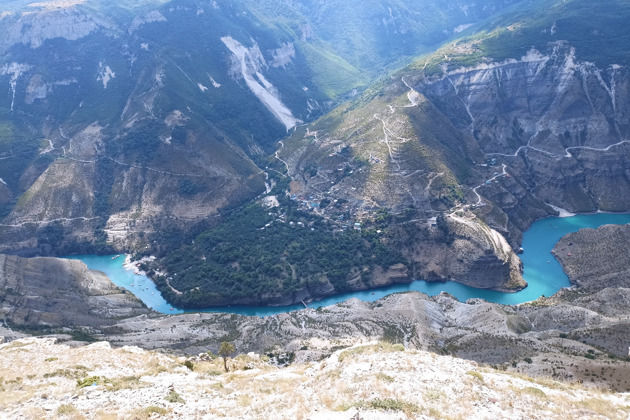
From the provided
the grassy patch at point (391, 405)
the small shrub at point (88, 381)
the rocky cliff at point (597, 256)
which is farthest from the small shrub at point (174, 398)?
the rocky cliff at point (597, 256)

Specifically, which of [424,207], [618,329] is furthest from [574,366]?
[424,207]

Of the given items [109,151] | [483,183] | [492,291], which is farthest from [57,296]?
[483,183]

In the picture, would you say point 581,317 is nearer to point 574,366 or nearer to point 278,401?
point 574,366

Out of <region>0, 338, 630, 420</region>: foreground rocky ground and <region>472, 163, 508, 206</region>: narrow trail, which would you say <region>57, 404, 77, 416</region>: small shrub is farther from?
<region>472, 163, 508, 206</region>: narrow trail

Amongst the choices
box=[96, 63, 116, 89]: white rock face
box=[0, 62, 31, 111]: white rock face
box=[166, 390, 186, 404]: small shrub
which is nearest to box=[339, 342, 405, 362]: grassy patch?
box=[166, 390, 186, 404]: small shrub

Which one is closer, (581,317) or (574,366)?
(574,366)

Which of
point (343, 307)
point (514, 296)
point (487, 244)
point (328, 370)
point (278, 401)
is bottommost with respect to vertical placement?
point (278, 401)

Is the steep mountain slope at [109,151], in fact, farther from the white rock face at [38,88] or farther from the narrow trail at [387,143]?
the narrow trail at [387,143]
